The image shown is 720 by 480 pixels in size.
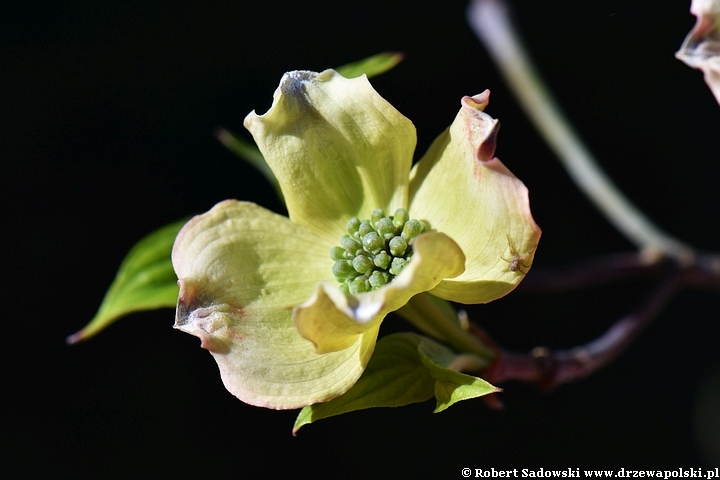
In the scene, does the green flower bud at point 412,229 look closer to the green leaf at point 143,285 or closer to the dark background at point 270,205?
the green leaf at point 143,285

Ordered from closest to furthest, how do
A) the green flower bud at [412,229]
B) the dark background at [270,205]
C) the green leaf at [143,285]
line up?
the green flower bud at [412,229] → the green leaf at [143,285] → the dark background at [270,205]

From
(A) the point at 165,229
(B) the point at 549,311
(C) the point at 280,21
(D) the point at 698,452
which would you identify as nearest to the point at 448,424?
(B) the point at 549,311

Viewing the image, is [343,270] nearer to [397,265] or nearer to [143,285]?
[397,265]

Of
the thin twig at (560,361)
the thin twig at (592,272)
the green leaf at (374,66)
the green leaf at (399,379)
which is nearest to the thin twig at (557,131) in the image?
the thin twig at (592,272)

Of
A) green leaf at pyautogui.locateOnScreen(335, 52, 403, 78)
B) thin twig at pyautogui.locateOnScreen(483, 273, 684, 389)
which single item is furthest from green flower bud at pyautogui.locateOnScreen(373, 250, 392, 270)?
green leaf at pyautogui.locateOnScreen(335, 52, 403, 78)

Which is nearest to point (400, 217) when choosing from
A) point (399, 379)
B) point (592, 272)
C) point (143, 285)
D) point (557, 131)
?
point (399, 379)
